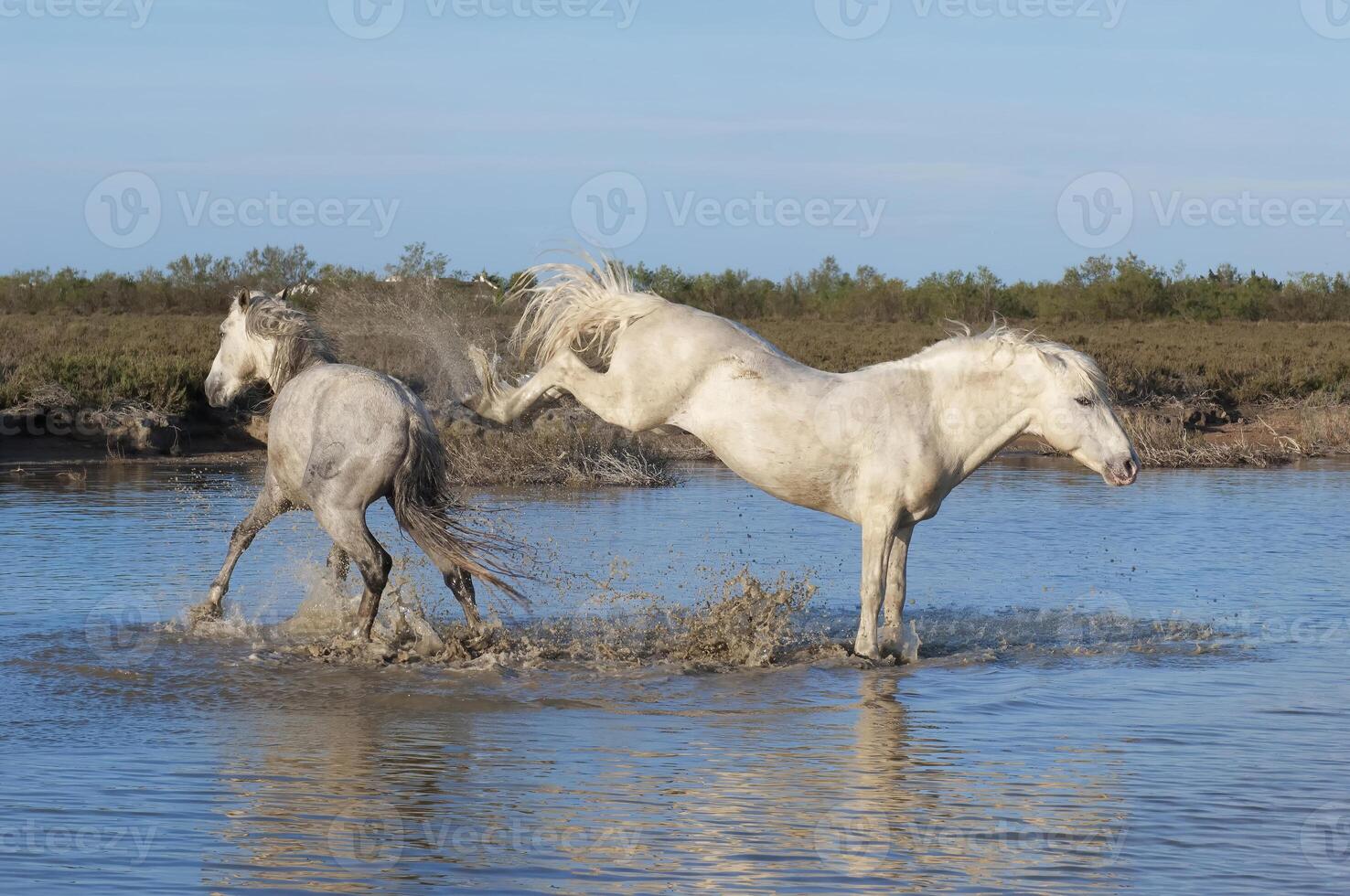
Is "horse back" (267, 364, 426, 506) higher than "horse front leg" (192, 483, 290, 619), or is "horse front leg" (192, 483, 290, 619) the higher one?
"horse back" (267, 364, 426, 506)

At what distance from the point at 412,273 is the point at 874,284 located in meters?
33.1

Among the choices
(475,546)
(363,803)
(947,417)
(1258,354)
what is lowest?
(363,803)

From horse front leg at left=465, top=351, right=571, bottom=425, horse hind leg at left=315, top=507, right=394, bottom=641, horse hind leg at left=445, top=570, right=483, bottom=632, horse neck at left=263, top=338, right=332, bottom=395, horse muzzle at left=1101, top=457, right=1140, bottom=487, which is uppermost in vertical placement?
horse neck at left=263, top=338, right=332, bottom=395

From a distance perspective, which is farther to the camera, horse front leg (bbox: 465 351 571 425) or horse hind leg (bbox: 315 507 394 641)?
horse hind leg (bbox: 315 507 394 641)

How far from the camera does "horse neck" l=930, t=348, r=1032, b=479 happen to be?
28.6 ft

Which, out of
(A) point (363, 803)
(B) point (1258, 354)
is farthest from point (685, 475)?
(B) point (1258, 354)

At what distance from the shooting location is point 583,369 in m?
8.40

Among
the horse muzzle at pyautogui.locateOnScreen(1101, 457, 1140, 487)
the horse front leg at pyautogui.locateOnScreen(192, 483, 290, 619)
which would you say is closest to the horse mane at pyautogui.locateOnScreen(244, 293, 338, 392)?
the horse front leg at pyautogui.locateOnScreen(192, 483, 290, 619)

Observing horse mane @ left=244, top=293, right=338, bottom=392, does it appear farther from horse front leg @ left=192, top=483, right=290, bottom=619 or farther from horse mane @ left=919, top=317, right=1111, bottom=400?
horse mane @ left=919, top=317, right=1111, bottom=400

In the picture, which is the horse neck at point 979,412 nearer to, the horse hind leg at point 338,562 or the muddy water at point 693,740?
the muddy water at point 693,740

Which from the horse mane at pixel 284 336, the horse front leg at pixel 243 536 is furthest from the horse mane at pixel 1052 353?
the horse front leg at pixel 243 536

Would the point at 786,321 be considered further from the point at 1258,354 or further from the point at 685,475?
the point at 685,475

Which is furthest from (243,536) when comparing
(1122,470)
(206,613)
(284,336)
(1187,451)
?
(1187,451)

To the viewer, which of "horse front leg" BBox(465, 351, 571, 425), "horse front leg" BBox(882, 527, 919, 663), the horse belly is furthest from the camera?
"horse front leg" BBox(882, 527, 919, 663)
